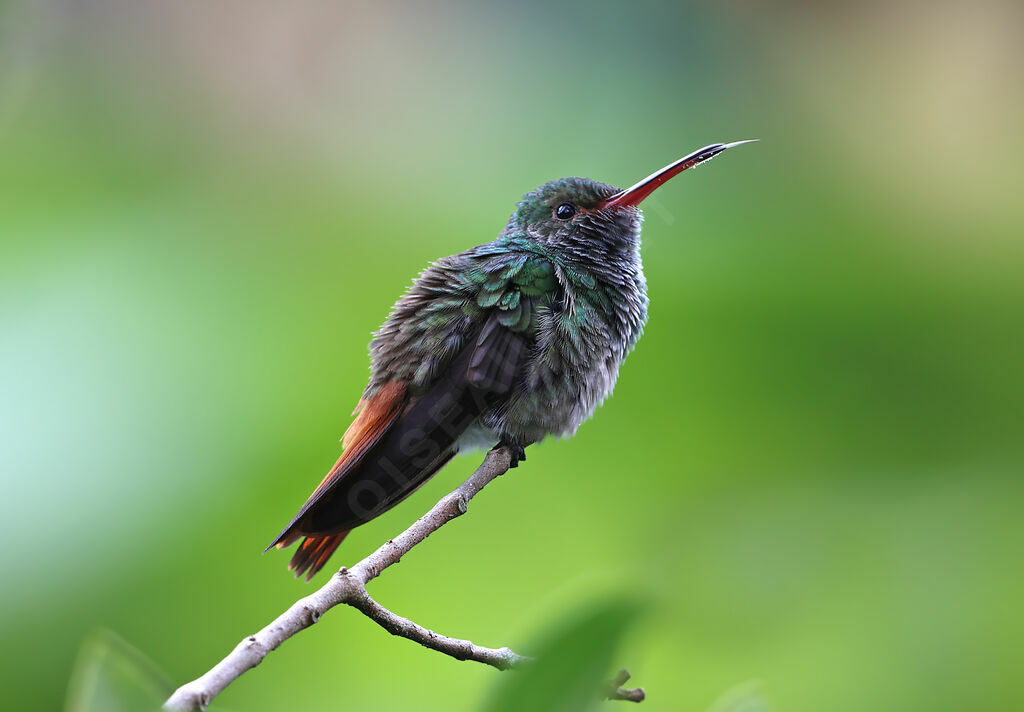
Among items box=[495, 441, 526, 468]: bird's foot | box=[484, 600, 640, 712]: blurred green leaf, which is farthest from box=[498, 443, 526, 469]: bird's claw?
box=[484, 600, 640, 712]: blurred green leaf

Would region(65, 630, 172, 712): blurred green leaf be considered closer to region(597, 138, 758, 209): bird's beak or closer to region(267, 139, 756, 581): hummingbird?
region(267, 139, 756, 581): hummingbird

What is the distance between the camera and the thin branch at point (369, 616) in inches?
17.8

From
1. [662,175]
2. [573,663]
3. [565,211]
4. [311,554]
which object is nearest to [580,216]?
[565,211]

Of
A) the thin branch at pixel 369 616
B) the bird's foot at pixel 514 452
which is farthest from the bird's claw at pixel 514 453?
the thin branch at pixel 369 616

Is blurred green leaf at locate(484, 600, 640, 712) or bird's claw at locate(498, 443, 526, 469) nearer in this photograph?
blurred green leaf at locate(484, 600, 640, 712)

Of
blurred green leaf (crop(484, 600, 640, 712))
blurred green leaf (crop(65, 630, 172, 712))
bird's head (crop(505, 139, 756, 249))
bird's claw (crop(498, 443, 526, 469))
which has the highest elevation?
bird's head (crop(505, 139, 756, 249))

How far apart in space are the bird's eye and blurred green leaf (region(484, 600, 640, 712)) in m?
0.96

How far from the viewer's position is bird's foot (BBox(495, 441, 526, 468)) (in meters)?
1.07

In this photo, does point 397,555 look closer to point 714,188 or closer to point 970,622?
point 970,622

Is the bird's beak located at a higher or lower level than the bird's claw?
higher

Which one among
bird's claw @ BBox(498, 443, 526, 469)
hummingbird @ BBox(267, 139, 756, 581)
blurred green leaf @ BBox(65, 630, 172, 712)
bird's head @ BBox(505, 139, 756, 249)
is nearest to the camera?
blurred green leaf @ BBox(65, 630, 172, 712)

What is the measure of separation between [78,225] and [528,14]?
1905 mm

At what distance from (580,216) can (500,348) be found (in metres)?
0.30

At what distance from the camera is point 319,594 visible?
2.06 feet
